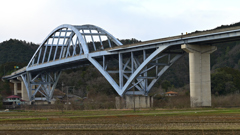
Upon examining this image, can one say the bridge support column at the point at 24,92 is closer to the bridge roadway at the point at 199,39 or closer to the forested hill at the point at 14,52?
the bridge roadway at the point at 199,39

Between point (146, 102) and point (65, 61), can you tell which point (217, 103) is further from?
point (65, 61)

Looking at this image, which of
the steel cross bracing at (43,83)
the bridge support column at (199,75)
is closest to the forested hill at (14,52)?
the steel cross bracing at (43,83)

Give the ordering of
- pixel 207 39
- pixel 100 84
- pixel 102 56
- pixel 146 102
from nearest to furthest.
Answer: pixel 207 39, pixel 146 102, pixel 102 56, pixel 100 84

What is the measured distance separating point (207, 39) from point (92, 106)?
1187 inches

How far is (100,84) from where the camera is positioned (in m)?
114

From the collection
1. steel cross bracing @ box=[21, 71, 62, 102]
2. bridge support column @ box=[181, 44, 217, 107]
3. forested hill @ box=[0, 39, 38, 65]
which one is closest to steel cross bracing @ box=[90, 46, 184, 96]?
bridge support column @ box=[181, 44, 217, 107]

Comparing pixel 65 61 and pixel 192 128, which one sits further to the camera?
pixel 65 61

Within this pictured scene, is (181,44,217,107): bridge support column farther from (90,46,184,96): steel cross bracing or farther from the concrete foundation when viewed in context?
the concrete foundation

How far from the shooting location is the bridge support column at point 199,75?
53781 millimetres

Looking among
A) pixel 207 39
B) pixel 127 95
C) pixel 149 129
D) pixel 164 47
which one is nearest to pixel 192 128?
pixel 149 129

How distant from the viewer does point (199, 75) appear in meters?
54.2

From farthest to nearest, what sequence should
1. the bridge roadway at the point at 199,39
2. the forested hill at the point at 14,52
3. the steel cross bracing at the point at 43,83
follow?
the forested hill at the point at 14,52, the steel cross bracing at the point at 43,83, the bridge roadway at the point at 199,39

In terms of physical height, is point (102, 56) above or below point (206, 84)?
above

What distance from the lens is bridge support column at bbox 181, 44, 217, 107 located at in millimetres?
53781
